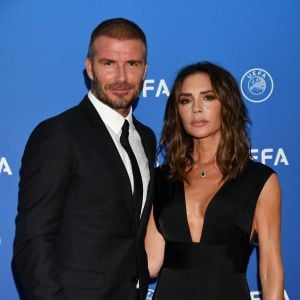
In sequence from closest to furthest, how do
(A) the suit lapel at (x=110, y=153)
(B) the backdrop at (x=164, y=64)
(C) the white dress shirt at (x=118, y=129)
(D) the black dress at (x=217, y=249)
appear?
1. (A) the suit lapel at (x=110, y=153)
2. (C) the white dress shirt at (x=118, y=129)
3. (D) the black dress at (x=217, y=249)
4. (B) the backdrop at (x=164, y=64)

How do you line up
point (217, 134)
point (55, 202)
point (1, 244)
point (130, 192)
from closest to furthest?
point (55, 202)
point (130, 192)
point (217, 134)
point (1, 244)

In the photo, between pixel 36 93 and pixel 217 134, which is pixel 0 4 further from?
pixel 217 134

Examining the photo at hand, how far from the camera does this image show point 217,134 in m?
2.60

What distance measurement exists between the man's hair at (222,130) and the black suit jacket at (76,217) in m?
0.51

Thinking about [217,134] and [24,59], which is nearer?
[217,134]

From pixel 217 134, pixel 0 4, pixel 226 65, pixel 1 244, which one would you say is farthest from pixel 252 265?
pixel 0 4

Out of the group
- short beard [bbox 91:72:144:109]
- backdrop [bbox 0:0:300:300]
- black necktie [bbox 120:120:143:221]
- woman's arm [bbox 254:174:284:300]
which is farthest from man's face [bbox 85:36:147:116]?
woman's arm [bbox 254:174:284:300]

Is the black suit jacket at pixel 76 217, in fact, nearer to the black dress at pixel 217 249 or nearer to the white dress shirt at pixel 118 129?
the white dress shirt at pixel 118 129

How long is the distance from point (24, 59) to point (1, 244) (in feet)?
2.84

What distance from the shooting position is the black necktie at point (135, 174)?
2203mm

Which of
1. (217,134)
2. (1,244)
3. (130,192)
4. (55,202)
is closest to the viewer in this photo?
(55,202)

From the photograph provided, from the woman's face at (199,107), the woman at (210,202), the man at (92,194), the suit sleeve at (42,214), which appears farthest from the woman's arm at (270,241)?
the suit sleeve at (42,214)

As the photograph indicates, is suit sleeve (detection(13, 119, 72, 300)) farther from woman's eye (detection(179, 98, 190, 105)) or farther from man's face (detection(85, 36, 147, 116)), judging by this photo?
woman's eye (detection(179, 98, 190, 105))

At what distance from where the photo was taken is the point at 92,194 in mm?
2094
